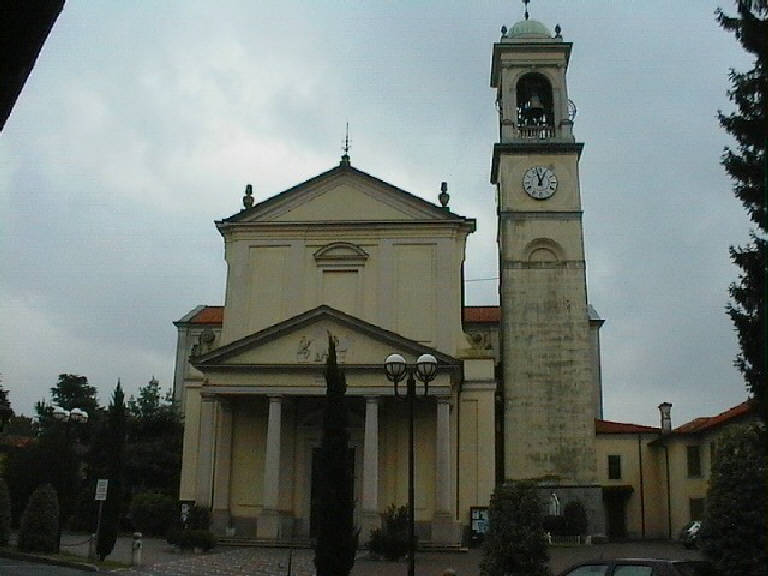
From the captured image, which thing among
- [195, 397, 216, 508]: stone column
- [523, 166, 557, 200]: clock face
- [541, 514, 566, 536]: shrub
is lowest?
[541, 514, 566, 536]: shrub

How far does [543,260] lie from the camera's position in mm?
36188

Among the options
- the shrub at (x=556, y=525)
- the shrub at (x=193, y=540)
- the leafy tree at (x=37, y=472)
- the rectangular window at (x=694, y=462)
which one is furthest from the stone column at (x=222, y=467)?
the rectangular window at (x=694, y=462)

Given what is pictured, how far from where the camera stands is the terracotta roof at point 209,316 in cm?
5206

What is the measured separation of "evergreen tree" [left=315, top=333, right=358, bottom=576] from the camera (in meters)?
17.1

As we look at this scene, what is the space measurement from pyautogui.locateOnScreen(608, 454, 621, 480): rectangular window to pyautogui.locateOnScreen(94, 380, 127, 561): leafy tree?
28.0 m

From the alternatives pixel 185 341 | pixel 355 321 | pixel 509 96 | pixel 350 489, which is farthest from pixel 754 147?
pixel 185 341

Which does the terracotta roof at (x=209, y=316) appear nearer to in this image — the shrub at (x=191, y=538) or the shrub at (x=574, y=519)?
the shrub at (x=191, y=538)

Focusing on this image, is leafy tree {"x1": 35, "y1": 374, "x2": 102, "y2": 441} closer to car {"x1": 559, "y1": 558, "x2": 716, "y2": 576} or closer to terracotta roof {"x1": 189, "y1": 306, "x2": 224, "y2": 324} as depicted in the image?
terracotta roof {"x1": 189, "y1": 306, "x2": 224, "y2": 324}

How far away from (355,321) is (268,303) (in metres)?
4.97

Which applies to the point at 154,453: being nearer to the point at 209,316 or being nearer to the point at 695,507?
the point at 209,316

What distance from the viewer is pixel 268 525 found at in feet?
93.8

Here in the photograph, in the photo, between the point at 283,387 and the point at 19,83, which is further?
the point at 283,387

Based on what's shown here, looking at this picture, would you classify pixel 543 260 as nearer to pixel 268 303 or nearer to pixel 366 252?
pixel 366 252

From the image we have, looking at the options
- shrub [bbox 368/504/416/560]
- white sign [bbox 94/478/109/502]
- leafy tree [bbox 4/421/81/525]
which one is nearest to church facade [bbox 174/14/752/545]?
shrub [bbox 368/504/416/560]
